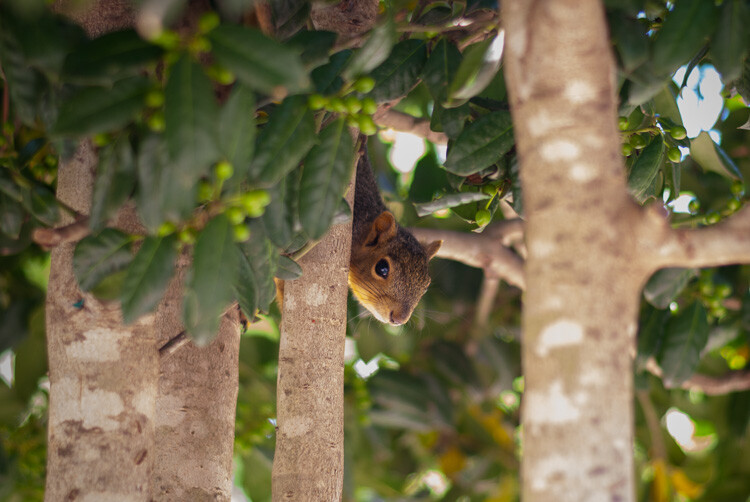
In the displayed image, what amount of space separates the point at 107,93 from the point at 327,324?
31.0 inches

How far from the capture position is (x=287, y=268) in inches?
60.6

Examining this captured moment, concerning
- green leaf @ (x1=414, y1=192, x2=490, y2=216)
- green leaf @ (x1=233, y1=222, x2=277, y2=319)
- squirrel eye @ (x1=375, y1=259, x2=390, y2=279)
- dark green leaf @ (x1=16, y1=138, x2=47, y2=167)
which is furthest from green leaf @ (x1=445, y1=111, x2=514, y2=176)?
squirrel eye @ (x1=375, y1=259, x2=390, y2=279)

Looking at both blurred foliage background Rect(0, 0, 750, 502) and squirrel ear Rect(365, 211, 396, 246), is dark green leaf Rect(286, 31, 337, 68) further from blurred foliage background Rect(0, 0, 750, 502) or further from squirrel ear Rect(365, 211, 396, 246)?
squirrel ear Rect(365, 211, 396, 246)

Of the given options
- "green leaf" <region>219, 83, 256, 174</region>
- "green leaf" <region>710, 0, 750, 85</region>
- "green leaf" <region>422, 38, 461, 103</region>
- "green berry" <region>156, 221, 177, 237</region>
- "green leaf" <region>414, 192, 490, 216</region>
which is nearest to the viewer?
"green leaf" <region>219, 83, 256, 174</region>

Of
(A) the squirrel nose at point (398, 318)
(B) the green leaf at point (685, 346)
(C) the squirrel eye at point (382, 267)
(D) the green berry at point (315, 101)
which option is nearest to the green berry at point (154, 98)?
(D) the green berry at point (315, 101)

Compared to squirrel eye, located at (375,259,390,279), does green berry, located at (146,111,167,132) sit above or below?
above

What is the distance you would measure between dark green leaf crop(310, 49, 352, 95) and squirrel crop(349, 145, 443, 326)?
64.3 inches

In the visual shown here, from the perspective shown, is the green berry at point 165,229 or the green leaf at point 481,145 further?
the green leaf at point 481,145

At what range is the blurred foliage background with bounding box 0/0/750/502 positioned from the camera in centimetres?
103

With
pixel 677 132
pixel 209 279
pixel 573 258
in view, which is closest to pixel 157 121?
pixel 209 279

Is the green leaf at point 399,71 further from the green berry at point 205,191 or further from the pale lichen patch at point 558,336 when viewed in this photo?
the pale lichen patch at point 558,336

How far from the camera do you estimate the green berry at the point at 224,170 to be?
1.02m

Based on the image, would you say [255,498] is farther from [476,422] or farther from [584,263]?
[584,263]

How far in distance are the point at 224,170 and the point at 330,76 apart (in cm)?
42
